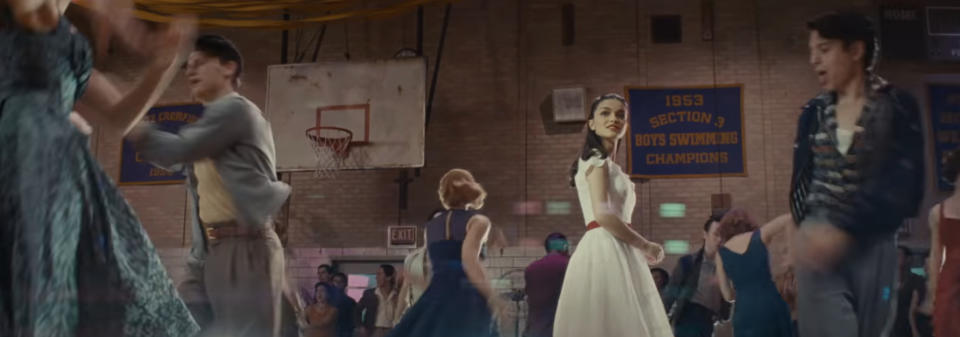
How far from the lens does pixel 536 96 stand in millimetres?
11219

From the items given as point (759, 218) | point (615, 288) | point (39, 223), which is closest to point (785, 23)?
point (759, 218)

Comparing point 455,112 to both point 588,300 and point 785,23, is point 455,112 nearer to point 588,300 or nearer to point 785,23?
point 785,23

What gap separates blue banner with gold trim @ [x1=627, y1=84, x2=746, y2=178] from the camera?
1064cm

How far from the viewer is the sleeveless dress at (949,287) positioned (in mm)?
3408

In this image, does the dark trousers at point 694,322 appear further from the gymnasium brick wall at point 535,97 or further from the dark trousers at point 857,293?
the gymnasium brick wall at point 535,97

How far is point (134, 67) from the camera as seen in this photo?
38.8 ft

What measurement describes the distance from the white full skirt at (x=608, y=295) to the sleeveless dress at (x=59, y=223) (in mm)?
2182

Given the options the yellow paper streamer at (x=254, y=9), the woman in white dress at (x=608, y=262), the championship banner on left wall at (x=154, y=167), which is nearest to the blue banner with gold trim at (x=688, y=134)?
the yellow paper streamer at (x=254, y=9)

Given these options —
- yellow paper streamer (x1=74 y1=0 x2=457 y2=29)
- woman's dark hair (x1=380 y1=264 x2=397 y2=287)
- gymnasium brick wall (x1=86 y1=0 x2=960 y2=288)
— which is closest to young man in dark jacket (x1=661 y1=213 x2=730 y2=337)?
gymnasium brick wall (x1=86 y1=0 x2=960 y2=288)

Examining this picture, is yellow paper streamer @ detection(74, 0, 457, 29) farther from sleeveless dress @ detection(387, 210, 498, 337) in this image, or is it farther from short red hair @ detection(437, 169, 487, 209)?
sleeveless dress @ detection(387, 210, 498, 337)

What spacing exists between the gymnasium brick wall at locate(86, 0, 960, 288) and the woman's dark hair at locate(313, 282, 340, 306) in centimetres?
139

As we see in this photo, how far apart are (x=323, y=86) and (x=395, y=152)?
4.33 ft

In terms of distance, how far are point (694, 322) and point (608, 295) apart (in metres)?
2.50

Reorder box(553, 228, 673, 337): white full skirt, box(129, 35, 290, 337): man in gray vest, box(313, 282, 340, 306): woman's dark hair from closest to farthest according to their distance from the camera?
box(129, 35, 290, 337): man in gray vest
box(553, 228, 673, 337): white full skirt
box(313, 282, 340, 306): woman's dark hair
